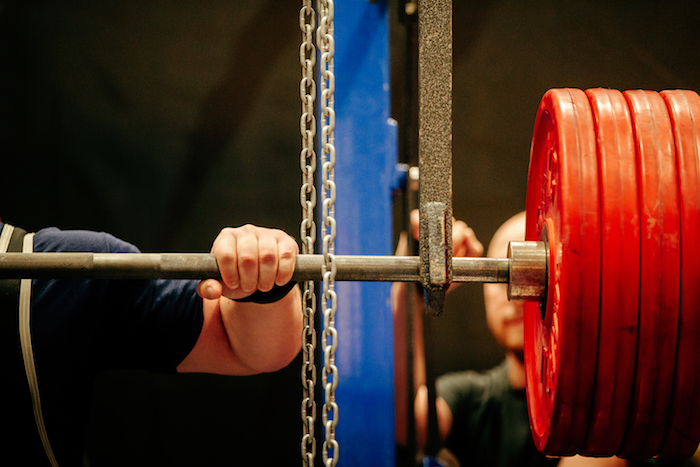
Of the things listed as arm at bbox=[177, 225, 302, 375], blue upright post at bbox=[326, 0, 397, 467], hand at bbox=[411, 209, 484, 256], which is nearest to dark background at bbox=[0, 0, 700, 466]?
hand at bbox=[411, 209, 484, 256]

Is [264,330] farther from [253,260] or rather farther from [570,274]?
[570,274]

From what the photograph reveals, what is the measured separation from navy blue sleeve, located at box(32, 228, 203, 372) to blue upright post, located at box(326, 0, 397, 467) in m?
0.33

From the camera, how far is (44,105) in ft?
5.46

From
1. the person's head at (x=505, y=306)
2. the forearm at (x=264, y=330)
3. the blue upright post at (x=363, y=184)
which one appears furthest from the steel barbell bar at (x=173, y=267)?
the person's head at (x=505, y=306)

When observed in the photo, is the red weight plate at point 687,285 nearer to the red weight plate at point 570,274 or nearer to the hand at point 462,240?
Answer: the red weight plate at point 570,274

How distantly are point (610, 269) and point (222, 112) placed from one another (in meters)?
1.43

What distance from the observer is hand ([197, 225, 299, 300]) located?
0.58 m

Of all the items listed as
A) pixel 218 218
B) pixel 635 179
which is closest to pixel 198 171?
pixel 218 218

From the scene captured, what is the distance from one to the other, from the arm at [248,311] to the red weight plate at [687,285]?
17.4 inches

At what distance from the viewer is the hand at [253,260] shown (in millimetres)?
578

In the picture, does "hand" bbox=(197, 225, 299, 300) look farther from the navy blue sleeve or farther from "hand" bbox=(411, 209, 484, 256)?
"hand" bbox=(411, 209, 484, 256)

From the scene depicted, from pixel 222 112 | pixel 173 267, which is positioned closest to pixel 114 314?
pixel 173 267

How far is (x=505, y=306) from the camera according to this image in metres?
1.43

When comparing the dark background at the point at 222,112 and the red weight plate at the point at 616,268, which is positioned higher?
the dark background at the point at 222,112
